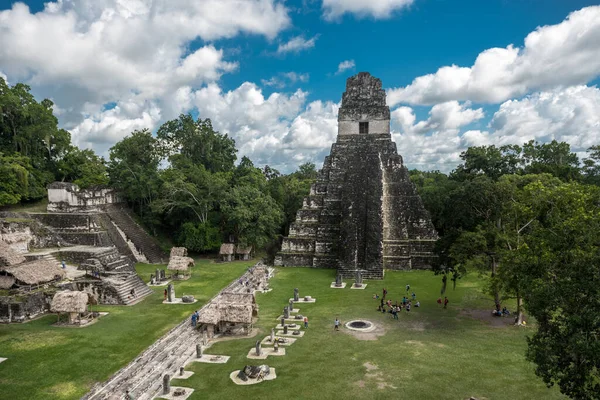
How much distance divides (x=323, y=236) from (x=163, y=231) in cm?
1435

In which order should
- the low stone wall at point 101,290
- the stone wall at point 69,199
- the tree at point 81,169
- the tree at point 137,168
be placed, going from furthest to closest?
the tree at point 81,169 → the tree at point 137,168 → the stone wall at point 69,199 → the low stone wall at point 101,290

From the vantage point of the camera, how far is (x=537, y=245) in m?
10.9

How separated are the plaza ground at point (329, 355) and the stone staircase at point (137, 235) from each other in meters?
9.86

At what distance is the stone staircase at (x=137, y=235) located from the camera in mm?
28153

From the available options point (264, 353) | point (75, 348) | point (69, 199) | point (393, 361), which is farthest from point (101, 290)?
point (393, 361)

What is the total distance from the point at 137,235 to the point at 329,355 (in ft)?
68.5

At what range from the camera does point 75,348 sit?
1320 centimetres

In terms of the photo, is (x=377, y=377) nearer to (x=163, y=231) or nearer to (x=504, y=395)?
(x=504, y=395)

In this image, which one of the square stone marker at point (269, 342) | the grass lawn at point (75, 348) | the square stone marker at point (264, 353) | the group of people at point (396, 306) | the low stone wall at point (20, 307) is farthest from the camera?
the group of people at point (396, 306)

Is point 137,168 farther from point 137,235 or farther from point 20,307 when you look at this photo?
point 20,307

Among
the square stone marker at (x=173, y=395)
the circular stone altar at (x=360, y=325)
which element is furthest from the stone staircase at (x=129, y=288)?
the circular stone altar at (x=360, y=325)

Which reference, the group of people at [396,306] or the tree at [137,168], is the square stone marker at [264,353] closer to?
the group of people at [396,306]

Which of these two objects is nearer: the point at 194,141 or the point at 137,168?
the point at 137,168

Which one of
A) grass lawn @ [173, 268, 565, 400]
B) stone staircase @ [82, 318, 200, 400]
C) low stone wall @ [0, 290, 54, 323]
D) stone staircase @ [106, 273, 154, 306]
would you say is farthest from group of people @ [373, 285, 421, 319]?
low stone wall @ [0, 290, 54, 323]
